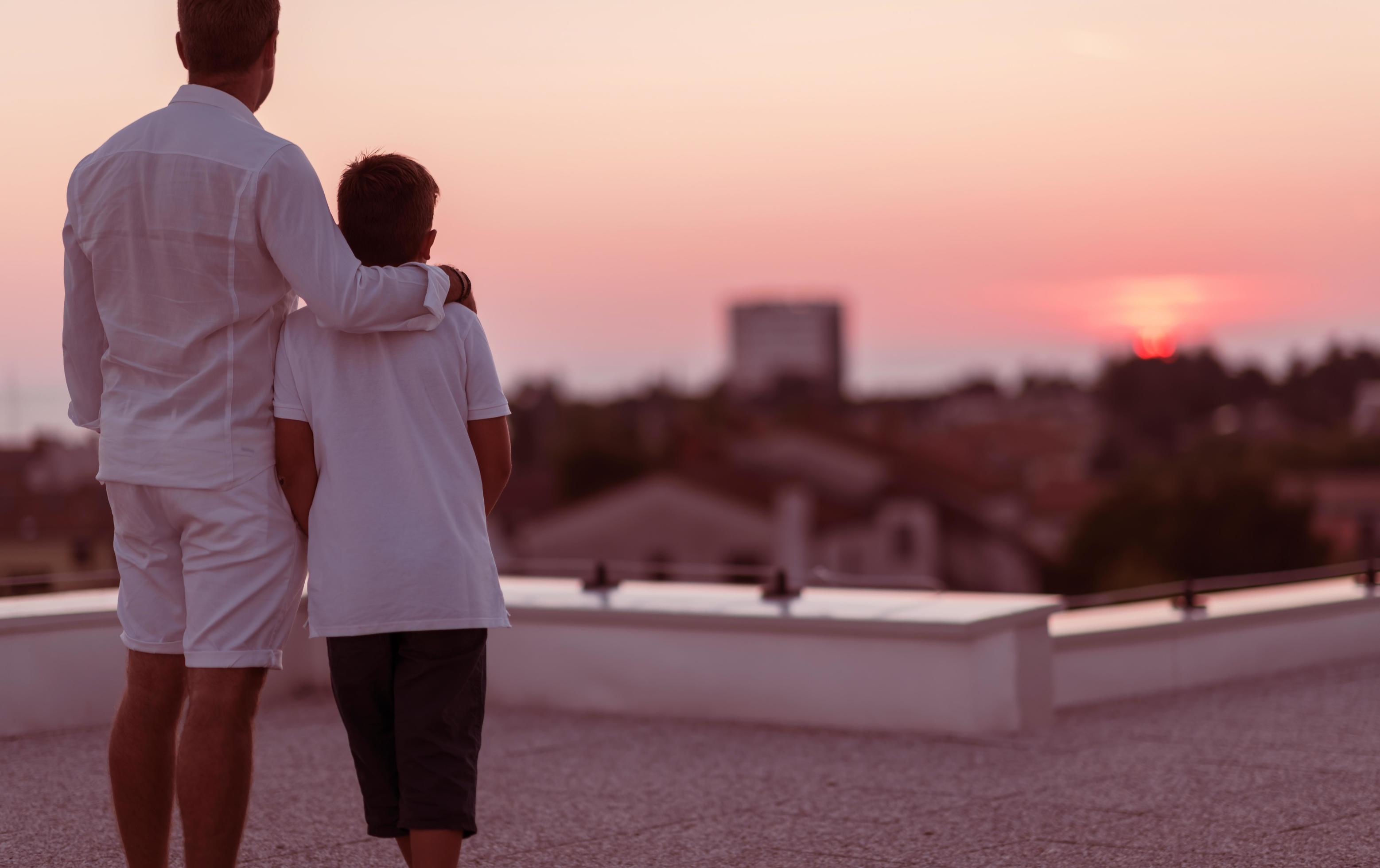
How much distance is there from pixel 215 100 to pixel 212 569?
81 centimetres

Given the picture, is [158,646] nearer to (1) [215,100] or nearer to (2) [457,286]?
(2) [457,286]

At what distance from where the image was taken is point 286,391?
107 inches

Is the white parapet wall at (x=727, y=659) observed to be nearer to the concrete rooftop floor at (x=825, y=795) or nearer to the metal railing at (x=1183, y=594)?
the concrete rooftop floor at (x=825, y=795)

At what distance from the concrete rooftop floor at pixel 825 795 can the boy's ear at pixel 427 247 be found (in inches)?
61.7

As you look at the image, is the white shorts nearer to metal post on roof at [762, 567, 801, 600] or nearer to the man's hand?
the man's hand

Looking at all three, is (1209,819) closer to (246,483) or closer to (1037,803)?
(1037,803)

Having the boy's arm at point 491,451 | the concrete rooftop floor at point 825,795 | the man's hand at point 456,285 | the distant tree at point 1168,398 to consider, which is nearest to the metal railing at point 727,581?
the concrete rooftop floor at point 825,795

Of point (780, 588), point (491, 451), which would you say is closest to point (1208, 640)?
point (780, 588)

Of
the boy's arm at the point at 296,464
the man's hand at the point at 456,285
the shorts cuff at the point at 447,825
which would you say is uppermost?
the man's hand at the point at 456,285

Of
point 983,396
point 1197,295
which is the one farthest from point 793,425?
point 983,396

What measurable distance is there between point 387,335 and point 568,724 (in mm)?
3241

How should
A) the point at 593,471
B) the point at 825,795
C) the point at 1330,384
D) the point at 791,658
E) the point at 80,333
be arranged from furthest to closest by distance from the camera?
the point at 1330,384 < the point at 593,471 < the point at 791,658 < the point at 825,795 < the point at 80,333

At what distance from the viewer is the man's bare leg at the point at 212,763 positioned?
2.70m

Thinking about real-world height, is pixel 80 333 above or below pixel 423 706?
above
